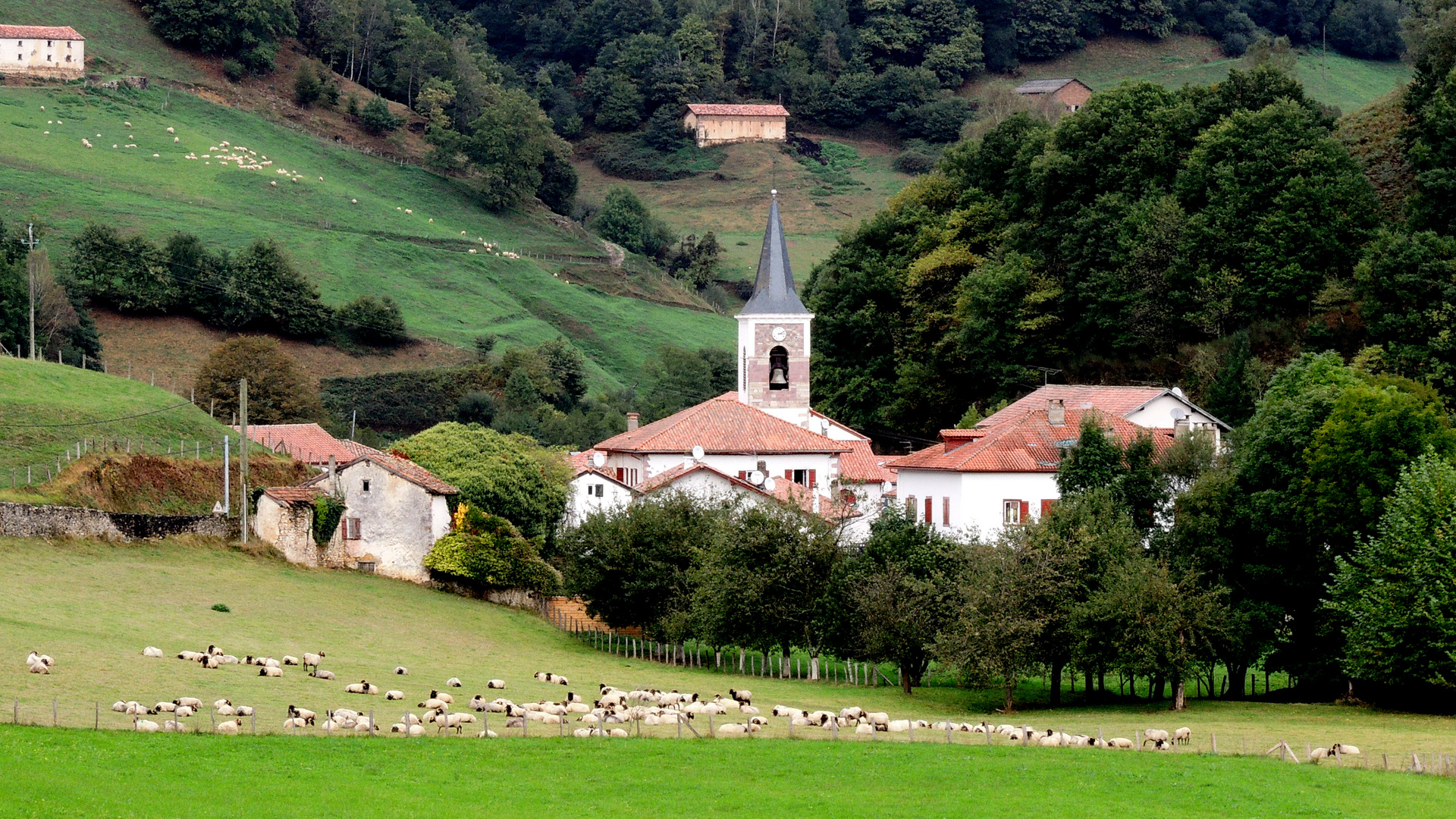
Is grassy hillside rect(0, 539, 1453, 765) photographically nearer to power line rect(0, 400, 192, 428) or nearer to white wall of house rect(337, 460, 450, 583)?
white wall of house rect(337, 460, 450, 583)

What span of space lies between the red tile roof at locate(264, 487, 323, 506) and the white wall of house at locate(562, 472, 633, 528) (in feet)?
47.8

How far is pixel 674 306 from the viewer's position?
162 metres

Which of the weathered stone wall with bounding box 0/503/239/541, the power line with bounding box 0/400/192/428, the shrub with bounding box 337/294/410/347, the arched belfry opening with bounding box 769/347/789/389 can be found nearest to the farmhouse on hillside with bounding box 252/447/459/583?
the weathered stone wall with bounding box 0/503/239/541

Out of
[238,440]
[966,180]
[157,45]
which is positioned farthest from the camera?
[157,45]

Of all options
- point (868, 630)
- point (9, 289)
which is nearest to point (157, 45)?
point (9, 289)

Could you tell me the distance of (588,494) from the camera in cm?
8906

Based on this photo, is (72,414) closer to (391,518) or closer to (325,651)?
(391,518)

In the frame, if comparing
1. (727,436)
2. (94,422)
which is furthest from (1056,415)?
(94,422)

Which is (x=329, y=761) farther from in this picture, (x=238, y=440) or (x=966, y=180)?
(x=966, y=180)

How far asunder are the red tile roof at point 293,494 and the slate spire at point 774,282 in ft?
96.8

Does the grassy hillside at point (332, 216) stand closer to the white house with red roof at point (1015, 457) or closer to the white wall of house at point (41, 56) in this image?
the white wall of house at point (41, 56)

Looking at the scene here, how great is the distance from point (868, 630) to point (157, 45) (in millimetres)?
147769

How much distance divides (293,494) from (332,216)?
88.3m

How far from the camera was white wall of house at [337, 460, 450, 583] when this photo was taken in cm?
7662
